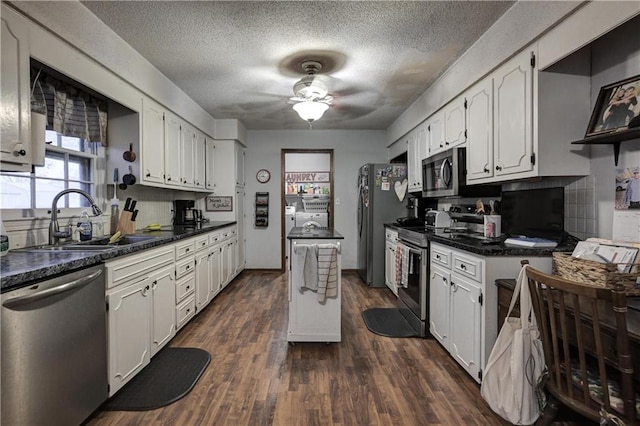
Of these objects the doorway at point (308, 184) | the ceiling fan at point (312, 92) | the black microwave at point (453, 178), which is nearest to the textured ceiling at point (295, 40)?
the ceiling fan at point (312, 92)

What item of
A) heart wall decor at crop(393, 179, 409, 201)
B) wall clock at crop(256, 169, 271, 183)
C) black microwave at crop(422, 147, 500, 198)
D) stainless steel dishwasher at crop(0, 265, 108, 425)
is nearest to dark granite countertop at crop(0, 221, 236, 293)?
stainless steel dishwasher at crop(0, 265, 108, 425)

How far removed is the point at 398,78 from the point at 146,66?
7.84 feet

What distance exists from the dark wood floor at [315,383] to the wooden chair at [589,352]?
0.69 metres

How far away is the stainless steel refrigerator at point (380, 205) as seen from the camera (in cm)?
448

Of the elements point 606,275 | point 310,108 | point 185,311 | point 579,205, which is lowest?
point 185,311

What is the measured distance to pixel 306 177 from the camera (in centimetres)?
771

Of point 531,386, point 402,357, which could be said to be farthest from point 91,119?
point 531,386

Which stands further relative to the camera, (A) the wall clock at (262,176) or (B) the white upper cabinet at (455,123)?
(A) the wall clock at (262,176)

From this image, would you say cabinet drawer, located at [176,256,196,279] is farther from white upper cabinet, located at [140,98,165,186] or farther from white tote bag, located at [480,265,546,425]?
white tote bag, located at [480,265,546,425]

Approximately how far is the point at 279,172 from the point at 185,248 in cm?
286

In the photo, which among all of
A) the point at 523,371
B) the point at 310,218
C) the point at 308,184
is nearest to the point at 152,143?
the point at 523,371

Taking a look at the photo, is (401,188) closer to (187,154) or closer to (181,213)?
(187,154)

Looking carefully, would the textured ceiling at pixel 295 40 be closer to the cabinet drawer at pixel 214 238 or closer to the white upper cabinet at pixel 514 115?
the white upper cabinet at pixel 514 115

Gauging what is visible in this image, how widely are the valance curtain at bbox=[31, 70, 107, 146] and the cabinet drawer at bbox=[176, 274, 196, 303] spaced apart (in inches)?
55.0
